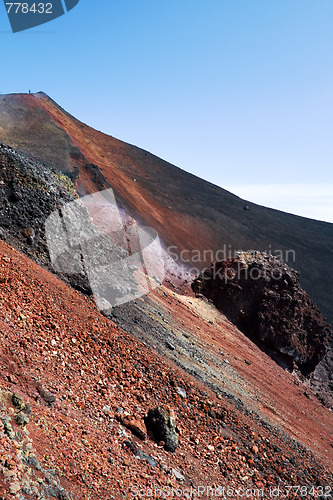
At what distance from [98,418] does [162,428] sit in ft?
4.51

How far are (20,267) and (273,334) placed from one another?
595 inches

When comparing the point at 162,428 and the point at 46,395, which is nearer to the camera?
the point at 46,395

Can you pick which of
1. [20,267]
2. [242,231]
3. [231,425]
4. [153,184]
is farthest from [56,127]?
[231,425]

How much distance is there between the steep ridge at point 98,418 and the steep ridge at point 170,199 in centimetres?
1730

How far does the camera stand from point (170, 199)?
138 ft

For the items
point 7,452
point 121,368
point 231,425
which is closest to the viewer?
point 7,452

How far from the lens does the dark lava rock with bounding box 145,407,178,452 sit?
7164mm

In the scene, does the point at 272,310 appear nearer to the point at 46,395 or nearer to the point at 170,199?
the point at 46,395

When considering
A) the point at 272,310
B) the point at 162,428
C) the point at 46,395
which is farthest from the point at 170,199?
the point at 46,395

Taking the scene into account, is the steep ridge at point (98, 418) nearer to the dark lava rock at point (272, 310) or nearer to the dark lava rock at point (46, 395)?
the dark lava rock at point (46, 395)

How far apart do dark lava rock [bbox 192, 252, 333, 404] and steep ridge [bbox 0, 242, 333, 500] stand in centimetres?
866

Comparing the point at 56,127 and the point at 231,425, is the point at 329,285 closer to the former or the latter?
the point at 56,127

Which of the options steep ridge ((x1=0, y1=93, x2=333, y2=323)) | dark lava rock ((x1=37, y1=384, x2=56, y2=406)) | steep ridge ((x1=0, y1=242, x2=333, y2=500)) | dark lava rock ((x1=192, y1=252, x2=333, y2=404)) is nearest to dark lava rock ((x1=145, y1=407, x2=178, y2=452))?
steep ridge ((x1=0, y1=242, x2=333, y2=500))

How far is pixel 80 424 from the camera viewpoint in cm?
604
